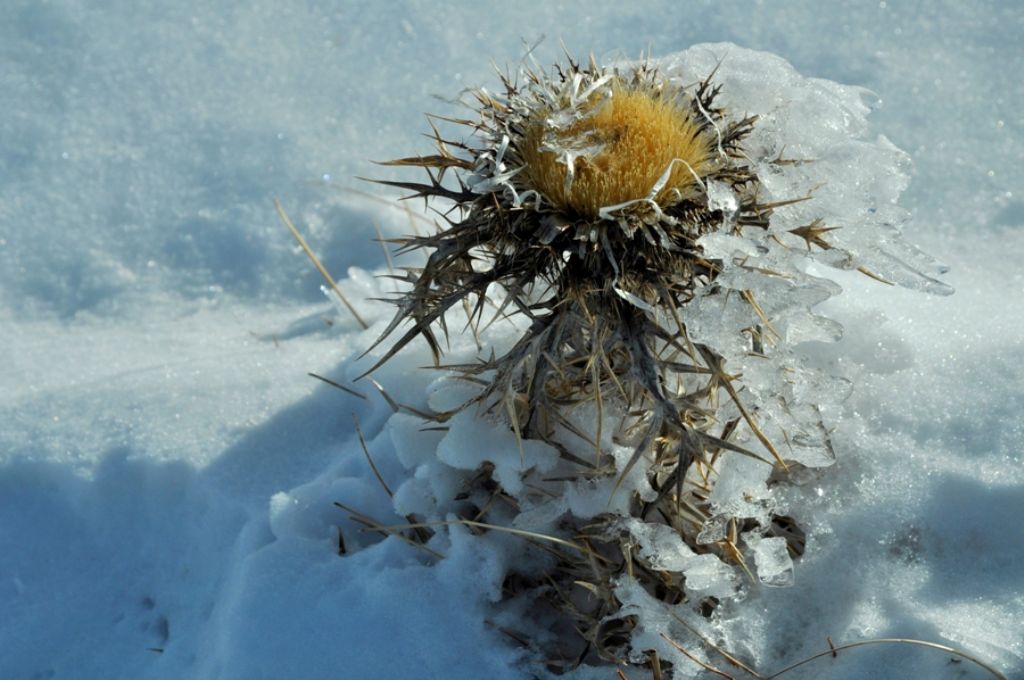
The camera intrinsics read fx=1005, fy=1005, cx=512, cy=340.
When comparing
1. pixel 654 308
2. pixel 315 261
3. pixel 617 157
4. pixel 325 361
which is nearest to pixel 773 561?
pixel 654 308

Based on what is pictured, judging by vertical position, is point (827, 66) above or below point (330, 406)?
above

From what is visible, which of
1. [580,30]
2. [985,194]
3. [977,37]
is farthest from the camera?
[580,30]

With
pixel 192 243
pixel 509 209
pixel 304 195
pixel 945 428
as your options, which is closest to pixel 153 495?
pixel 192 243

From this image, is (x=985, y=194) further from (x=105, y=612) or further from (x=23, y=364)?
(x=23, y=364)

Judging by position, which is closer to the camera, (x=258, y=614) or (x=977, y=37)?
(x=258, y=614)

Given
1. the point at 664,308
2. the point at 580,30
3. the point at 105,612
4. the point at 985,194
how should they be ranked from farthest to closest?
the point at 580,30 → the point at 985,194 → the point at 105,612 → the point at 664,308

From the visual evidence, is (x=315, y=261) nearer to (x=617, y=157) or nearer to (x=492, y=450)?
(x=492, y=450)

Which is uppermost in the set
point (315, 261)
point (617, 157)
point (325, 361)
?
point (617, 157)
